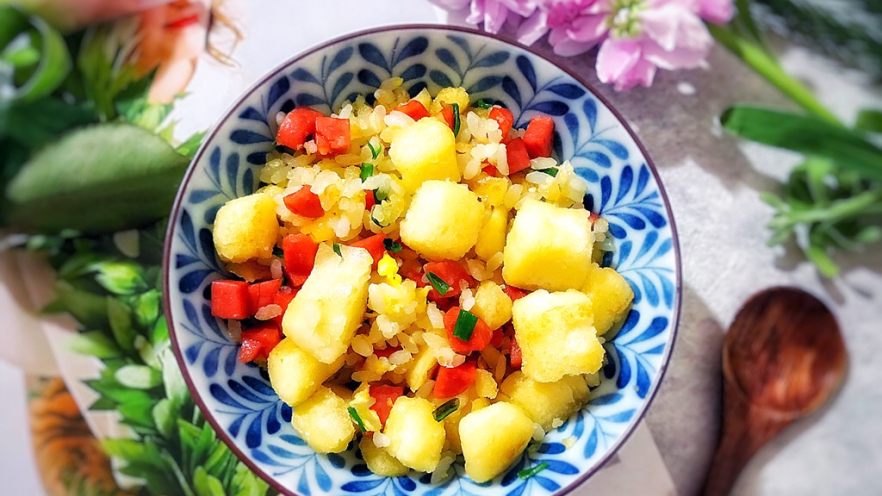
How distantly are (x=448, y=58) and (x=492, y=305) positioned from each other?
1.22ft

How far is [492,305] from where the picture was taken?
957 mm

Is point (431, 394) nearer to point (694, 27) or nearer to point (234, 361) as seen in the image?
point (234, 361)

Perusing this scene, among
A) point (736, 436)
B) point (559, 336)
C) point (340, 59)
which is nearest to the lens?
point (559, 336)

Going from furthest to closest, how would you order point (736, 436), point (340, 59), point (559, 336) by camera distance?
point (736, 436), point (340, 59), point (559, 336)

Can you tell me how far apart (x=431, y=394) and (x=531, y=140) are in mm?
403

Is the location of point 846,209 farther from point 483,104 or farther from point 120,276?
point 120,276

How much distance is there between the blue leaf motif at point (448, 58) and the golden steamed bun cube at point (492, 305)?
33 centimetres

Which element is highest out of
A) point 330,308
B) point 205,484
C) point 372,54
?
point 372,54

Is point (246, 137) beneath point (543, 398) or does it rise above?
above

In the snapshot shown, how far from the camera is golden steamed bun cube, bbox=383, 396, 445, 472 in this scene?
90 cm

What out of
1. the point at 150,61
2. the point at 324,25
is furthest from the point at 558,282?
the point at 150,61

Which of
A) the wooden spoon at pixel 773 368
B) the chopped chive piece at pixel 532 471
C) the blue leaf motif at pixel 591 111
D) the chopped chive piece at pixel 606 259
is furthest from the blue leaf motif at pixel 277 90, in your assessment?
the wooden spoon at pixel 773 368

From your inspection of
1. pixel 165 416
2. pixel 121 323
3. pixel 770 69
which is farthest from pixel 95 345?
pixel 770 69

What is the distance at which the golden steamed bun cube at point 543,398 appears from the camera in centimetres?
95
